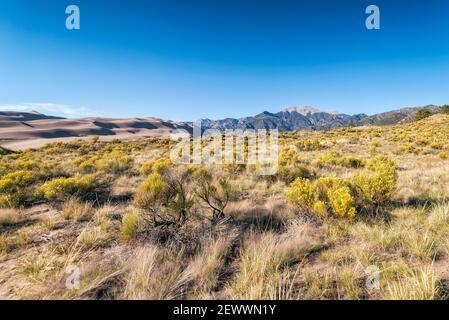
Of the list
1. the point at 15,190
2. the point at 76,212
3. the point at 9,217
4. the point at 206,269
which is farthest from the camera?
the point at 15,190

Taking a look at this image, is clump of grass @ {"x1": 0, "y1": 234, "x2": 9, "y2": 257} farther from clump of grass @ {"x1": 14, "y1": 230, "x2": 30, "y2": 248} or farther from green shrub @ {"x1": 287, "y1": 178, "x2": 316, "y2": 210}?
green shrub @ {"x1": 287, "y1": 178, "x2": 316, "y2": 210}

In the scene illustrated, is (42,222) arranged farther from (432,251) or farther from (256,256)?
(432,251)

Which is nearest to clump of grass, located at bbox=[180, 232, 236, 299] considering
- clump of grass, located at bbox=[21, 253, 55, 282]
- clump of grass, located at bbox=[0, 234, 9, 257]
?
clump of grass, located at bbox=[21, 253, 55, 282]

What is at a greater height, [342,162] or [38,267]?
[342,162]

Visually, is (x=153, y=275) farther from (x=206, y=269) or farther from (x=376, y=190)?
(x=376, y=190)

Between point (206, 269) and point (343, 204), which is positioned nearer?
point (206, 269)

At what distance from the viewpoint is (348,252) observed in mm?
3580

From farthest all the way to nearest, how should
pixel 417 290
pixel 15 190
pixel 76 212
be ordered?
1. pixel 15 190
2. pixel 76 212
3. pixel 417 290

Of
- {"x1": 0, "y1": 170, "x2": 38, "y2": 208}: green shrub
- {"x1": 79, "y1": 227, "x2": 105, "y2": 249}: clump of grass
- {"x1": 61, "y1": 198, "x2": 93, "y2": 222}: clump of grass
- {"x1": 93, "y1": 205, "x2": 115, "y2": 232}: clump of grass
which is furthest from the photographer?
{"x1": 0, "y1": 170, "x2": 38, "y2": 208}: green shrub

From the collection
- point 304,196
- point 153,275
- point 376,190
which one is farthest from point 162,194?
point 376,190

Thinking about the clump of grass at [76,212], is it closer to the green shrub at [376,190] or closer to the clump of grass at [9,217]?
the clump of grass at [9,217]

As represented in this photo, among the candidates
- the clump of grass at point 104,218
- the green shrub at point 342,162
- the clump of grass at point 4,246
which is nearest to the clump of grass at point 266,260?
the clump of grass at point 104,218
